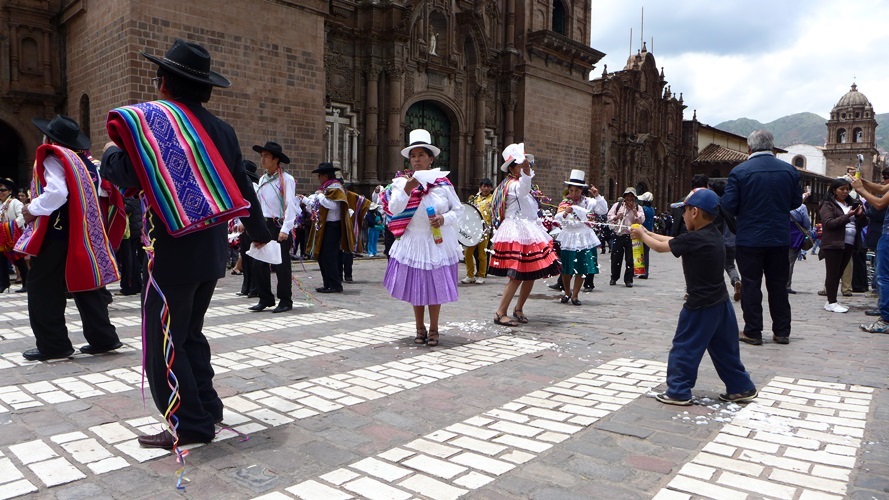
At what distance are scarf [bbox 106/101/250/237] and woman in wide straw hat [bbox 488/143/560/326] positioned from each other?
4.16 metres

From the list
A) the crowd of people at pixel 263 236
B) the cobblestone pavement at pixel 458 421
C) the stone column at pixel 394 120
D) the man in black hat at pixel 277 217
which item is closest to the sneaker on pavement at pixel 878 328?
the crowd of people at pixel 263 236

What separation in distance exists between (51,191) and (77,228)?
36 centimetres

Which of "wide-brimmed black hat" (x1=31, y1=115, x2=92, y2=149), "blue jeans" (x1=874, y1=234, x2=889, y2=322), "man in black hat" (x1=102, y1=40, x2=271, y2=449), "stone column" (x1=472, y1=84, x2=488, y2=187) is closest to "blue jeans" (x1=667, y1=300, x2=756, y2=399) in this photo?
"man in black hat" (x1=102, y1=40, x2=271, y2=449)

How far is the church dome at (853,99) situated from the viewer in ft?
273

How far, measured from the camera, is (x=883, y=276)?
711 centimetres

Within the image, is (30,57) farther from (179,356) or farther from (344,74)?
(179,356)

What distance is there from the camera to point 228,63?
1595 cm

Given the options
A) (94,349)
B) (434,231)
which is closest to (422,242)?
(434,231)

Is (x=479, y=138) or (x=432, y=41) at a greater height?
(x=432, y=41)

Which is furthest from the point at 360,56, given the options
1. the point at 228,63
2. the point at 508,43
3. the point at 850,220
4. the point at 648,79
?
the point at 648,79

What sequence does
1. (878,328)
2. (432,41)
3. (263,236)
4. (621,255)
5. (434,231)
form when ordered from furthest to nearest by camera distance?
1. (432,41)
2. (621,255)
3. (878,328)
4. (434,231)
5. (263,236)

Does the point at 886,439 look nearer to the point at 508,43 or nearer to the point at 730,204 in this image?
the point at 730,204

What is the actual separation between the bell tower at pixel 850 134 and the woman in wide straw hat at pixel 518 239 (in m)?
86.0

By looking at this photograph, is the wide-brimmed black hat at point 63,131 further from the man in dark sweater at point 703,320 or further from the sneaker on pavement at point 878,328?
the sneaker on pavement at point 878,328
